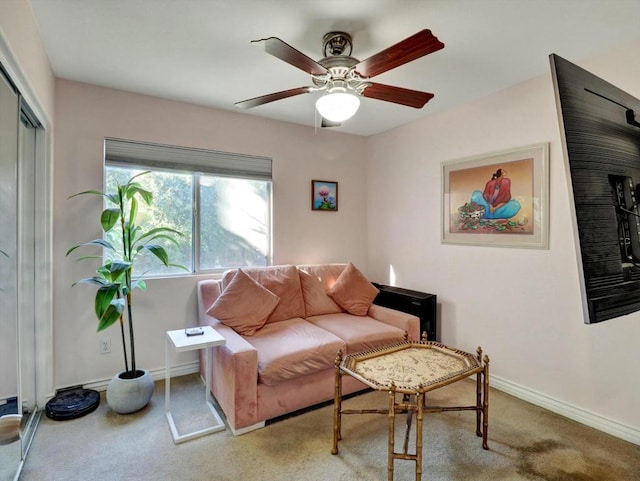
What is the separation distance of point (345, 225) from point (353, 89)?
2.14 meters

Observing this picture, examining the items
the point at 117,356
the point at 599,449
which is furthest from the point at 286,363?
the point at 599,449

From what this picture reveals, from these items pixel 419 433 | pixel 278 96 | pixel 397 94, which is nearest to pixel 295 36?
pixel 278 96

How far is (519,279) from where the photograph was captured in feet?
8.95

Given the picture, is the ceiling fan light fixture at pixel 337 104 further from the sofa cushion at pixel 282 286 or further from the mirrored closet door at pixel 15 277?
the sofa cushion at pixel 282 286

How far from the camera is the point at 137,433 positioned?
2207 mm

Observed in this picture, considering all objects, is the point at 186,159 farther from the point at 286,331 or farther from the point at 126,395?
the point at 126,395

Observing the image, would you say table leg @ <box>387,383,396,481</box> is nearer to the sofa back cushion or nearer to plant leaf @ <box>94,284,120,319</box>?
the sofa back cushion

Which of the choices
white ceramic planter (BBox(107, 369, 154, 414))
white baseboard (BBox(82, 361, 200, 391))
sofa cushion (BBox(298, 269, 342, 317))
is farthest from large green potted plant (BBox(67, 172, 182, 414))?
sofa cushion (BBox(298, 269, 342, 317))

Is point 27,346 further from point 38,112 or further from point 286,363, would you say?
point 286,363

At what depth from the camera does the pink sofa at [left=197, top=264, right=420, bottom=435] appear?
223 centimetres

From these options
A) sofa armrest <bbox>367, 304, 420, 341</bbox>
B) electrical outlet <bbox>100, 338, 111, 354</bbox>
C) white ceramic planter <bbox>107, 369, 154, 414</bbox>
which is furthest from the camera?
sofa armrest <bbox>367, 304, 420, 341</bbox>

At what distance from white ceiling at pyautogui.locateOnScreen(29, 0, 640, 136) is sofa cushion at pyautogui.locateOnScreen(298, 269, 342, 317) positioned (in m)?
1.77

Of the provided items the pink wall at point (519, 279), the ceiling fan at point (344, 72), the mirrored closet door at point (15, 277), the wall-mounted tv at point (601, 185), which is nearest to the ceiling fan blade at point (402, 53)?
the ceiling fan at point (344, 72)

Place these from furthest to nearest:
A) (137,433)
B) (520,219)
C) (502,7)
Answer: (520,219)
(137,433)
(502,7)
